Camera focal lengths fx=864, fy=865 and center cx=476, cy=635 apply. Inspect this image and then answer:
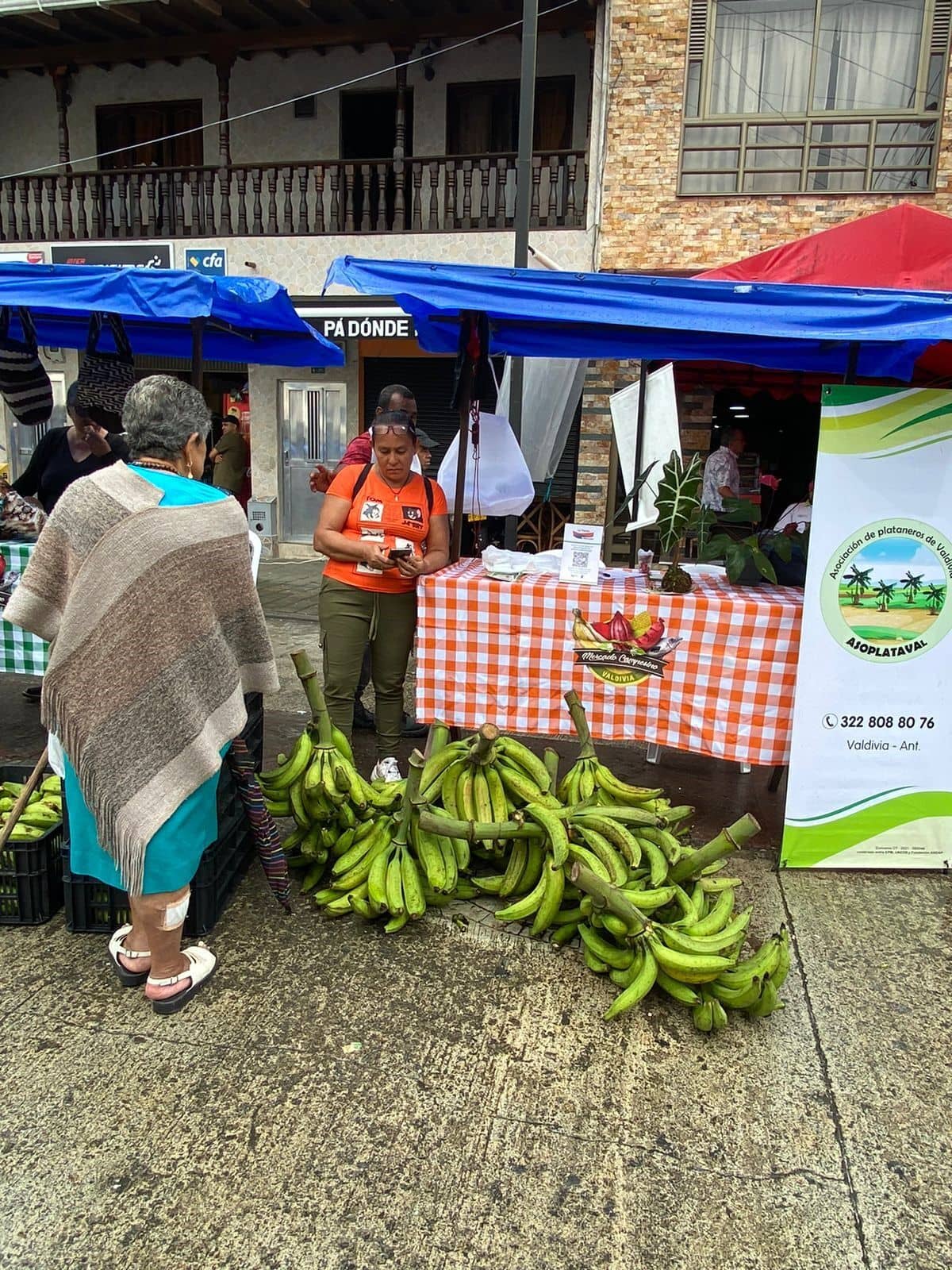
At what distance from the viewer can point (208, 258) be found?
38.3 ft

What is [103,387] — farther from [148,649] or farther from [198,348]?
[148,649]

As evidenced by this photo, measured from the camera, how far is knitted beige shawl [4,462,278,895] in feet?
7.57

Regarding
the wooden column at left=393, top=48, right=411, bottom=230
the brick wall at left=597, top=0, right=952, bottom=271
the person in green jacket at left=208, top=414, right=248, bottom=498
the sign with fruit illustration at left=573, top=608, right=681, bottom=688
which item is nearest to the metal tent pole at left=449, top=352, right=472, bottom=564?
the sign with fruit illustration at left=573, top=608, right=681, bottom=688

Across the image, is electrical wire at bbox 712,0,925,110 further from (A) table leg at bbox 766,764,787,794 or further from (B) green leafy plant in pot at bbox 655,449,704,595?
(A) table leg at bbox 766,764,787,794

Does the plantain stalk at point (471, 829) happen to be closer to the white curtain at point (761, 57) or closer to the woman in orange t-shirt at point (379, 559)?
the woman in orange t-shirt at point (379, 559)

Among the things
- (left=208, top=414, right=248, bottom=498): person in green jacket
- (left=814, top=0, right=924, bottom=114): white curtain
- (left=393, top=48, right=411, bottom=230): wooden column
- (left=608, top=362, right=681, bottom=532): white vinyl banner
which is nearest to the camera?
(left=608, top=362, right=681, bottom=532): white vinyl banner

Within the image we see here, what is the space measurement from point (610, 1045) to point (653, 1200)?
556mm

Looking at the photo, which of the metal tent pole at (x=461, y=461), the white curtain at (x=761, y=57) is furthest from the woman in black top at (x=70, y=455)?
the white curtain at (x=761, y=57)

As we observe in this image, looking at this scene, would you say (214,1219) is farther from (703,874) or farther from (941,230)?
(941,230)

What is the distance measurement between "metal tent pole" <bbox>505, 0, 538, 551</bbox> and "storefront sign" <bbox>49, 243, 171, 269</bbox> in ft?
23.7

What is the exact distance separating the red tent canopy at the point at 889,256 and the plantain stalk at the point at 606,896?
4.03m

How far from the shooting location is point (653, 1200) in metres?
2.10

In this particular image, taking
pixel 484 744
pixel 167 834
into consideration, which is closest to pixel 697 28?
pixel 484 744

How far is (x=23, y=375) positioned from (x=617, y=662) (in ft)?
13.9
